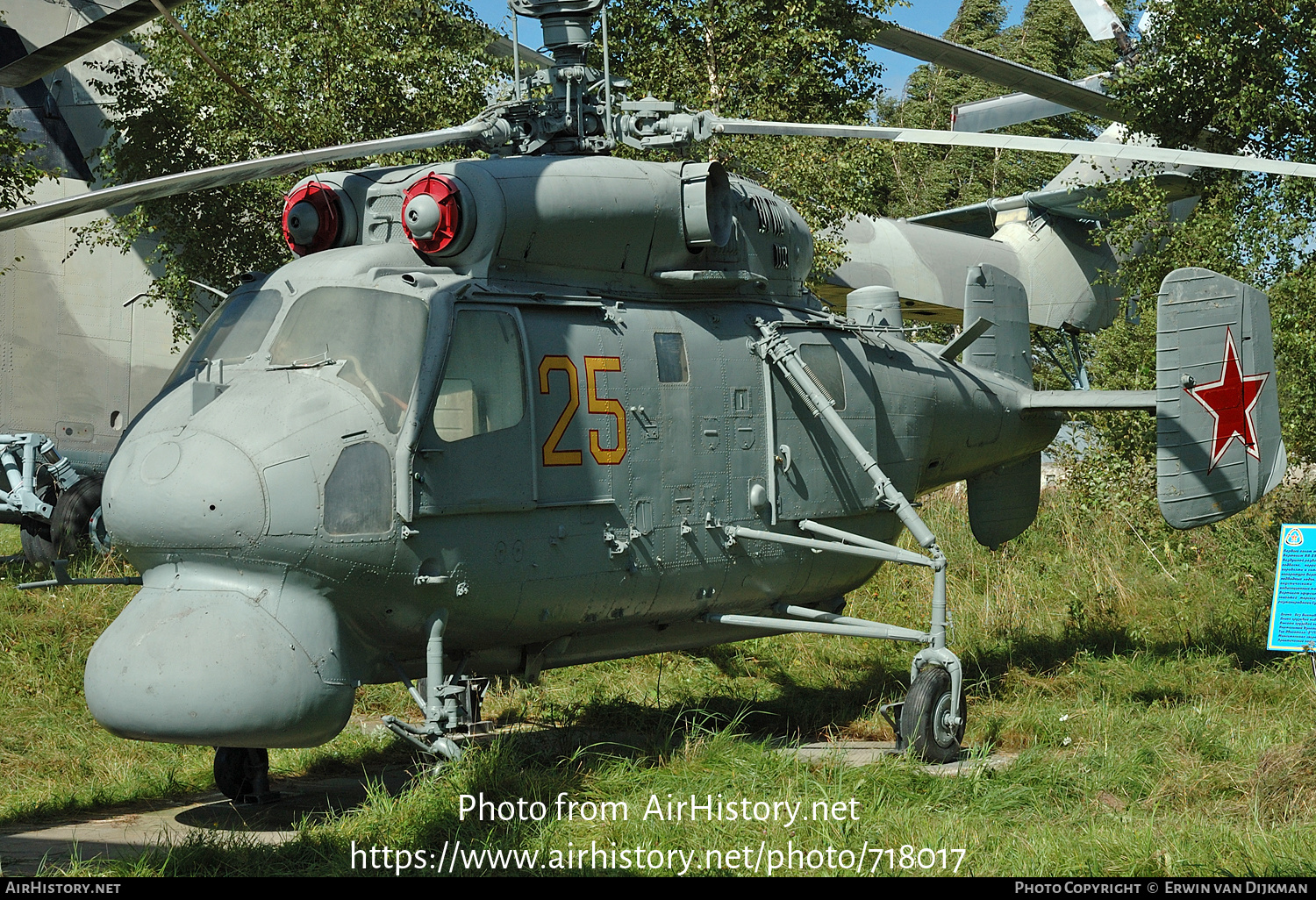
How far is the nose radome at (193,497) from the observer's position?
18.1 feet

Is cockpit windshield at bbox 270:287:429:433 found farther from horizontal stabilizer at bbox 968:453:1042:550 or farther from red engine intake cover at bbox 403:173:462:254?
horizontal stabilizer at bbox 968:453:1042:550

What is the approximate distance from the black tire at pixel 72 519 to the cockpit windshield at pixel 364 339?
7.13 meters

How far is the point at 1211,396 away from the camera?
8.60m

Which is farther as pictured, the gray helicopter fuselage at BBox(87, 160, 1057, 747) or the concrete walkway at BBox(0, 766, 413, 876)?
the concrete walkway at BBox(0, 766, 413, 876)

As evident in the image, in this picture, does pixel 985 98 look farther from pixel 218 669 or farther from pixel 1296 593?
pixel 218 669

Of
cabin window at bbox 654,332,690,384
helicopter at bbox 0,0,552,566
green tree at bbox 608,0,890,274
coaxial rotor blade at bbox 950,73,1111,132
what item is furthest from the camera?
coaxial rotor blade at bbox 950,73,1111,132

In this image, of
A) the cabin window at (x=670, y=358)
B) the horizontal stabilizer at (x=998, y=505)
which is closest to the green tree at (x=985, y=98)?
the horizontal stabilizer at (x=998, y=505)

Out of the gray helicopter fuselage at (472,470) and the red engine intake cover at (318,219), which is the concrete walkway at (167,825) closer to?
the gray helicopter fuselage at (472,470)

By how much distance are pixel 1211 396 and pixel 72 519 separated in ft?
33.3

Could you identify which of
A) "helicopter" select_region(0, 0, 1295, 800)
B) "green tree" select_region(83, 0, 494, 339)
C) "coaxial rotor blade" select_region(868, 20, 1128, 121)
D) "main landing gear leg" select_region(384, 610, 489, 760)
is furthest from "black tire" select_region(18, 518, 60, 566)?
"coaxial rotor blade" select_region(868, 20, 1128, 121)

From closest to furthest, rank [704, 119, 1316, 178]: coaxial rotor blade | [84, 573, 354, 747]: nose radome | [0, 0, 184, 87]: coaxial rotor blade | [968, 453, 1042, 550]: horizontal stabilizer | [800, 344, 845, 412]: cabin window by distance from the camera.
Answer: [84, 573, 354, 747]: nose radome → [704, 119, 1316, 178]: coaxial rotor blade → [0, 0, 184, 87]: coaxial rotor blade → [800, 344, 845, 412]: cabin window → [968, 453, 1042, 550]: horizontal stabilizer

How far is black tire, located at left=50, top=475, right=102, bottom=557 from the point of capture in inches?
476

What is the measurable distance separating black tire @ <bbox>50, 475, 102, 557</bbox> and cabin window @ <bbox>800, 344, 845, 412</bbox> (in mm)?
7831

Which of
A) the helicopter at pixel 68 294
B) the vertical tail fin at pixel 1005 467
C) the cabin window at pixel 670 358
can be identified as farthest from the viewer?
the helicopter at pixel 68 294
